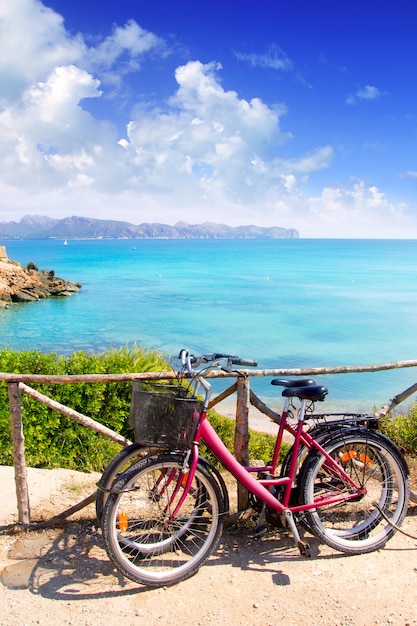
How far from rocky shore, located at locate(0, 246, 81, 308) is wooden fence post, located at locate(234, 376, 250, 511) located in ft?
143

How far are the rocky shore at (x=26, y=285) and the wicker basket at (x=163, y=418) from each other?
44.2 meters

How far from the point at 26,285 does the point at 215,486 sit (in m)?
49.5

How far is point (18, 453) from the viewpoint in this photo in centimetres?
442

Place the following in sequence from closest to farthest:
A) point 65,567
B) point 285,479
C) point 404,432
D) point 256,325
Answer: point 65,567, point 285,479, point 404,432, point 256,325

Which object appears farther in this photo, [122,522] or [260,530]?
[260,530]

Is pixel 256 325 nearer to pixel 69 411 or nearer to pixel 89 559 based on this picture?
pixel 69 411

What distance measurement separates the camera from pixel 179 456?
373 centimetres

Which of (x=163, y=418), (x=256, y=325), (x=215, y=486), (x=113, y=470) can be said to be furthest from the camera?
(x=256, y=325)

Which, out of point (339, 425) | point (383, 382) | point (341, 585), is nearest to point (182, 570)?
point (341, 585)

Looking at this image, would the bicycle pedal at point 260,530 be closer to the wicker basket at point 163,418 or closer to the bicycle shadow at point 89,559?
the bicycle shadow at point 89,559

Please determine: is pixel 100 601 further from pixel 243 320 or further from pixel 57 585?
pixel 243 320

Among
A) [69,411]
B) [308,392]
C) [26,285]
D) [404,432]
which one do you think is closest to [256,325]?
[26,285]

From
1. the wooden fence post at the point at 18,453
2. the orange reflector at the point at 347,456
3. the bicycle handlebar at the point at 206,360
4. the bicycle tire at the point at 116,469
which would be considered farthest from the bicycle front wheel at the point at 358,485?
the wooden fence post at the point at 18,453

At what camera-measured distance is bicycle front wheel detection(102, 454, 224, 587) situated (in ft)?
11.9
